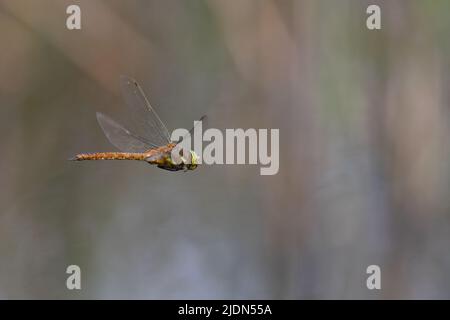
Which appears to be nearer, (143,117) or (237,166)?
(143,117)

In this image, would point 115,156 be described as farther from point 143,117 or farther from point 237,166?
point 237,166

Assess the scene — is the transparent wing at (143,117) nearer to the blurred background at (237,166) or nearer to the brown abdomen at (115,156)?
the brown abdomen at (115,156)

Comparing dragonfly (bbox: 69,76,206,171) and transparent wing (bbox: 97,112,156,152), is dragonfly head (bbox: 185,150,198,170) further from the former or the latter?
transparent wing (bbox: 97,112,156,152)

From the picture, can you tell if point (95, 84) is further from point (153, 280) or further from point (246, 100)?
point (153, 280)

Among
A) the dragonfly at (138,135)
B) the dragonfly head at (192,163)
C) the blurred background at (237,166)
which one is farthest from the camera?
the blurred background at (237,166)

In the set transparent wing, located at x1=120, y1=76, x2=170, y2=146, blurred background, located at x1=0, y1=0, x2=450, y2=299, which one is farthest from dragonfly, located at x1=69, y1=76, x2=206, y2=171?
blurred background, located at x1=0, y1=0, x2=450, y2=299

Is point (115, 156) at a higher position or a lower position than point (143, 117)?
lower

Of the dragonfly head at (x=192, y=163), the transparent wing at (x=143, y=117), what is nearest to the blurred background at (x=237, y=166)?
the transparent wing at (x=143, y=117)

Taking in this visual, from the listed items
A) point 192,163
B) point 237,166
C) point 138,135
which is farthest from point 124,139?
point 237,166
